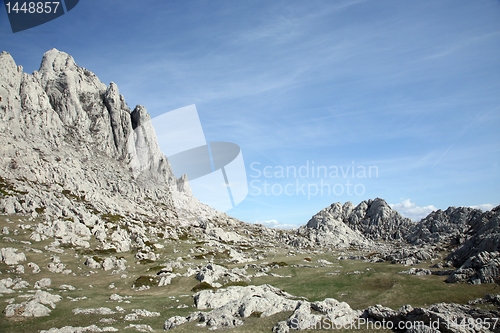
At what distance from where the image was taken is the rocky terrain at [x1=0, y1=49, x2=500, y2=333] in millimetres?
32281

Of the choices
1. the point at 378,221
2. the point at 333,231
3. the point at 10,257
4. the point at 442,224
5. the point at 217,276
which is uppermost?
the point at 378,221

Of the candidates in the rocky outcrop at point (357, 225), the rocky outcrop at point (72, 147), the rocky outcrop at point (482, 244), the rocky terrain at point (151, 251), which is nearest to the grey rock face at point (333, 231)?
the rocky outcrop at point (357, 225)

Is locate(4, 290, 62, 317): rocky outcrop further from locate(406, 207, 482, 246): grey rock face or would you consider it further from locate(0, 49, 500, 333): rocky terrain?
locate(406, 207, 482, 246): grey rock face

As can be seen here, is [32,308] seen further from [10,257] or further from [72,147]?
[72,147]

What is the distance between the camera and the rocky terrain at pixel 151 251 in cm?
3228

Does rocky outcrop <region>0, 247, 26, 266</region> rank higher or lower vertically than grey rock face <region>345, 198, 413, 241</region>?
lower

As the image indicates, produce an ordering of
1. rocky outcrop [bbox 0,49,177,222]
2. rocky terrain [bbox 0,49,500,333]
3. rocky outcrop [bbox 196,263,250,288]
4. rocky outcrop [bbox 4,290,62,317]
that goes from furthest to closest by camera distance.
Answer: rocky outcrop [bbox 0,49,177,222], rocky outcrop [bbox 196,263,250,288], rocky outcrop [bbox 4,290,62,317], rocky terrain [bbox 0,49,500,333]

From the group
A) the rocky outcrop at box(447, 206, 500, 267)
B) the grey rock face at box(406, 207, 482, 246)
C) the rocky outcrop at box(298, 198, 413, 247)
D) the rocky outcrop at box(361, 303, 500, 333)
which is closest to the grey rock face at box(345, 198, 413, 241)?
the rocky outcrop at box(298, 198, 413, 247)

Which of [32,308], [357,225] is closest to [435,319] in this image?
[32,308]

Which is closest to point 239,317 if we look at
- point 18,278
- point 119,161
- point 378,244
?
point 18,278

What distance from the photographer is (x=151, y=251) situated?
83.3m

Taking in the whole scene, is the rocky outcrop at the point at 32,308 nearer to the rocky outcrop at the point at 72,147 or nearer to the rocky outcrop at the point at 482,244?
the rocky outcrop at the point at 72,147

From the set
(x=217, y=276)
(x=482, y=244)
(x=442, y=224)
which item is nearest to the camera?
(x=482, y=244)

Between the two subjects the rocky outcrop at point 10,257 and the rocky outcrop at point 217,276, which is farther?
the rocky outcrop at point 217,276
